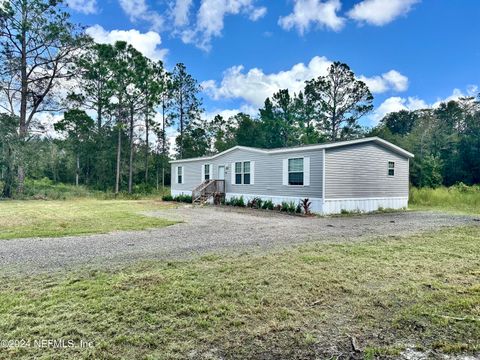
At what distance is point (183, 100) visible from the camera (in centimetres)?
3038

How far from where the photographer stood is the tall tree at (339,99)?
1130 inches

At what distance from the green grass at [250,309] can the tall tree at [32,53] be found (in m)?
19.1

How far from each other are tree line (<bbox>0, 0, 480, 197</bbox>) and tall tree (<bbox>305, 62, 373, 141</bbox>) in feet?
0.31

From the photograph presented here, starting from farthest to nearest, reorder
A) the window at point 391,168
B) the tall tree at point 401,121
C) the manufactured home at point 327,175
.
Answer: the tall tree at point 401,121
the window at point 391,168
the manufactured home at point 327,175

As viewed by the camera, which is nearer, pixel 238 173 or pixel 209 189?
pixel 238 173

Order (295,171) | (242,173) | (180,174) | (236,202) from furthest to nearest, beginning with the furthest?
(180,174) → (242,173) → (236,202) → (295,171)

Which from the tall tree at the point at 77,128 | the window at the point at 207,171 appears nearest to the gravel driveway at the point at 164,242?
the window at the point at 207,171

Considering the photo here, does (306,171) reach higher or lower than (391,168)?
lower

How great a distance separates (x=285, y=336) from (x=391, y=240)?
478 centimetres

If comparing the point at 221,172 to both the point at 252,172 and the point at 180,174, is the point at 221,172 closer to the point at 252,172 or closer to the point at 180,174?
the point at 252,172

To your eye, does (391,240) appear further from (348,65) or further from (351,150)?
(348,65)

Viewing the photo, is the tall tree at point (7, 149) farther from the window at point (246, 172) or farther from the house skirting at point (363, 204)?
the house skirting at point (363, 204)

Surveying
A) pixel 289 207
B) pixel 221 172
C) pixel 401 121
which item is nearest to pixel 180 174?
pixel 221 172

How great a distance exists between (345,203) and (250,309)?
1059 cm
